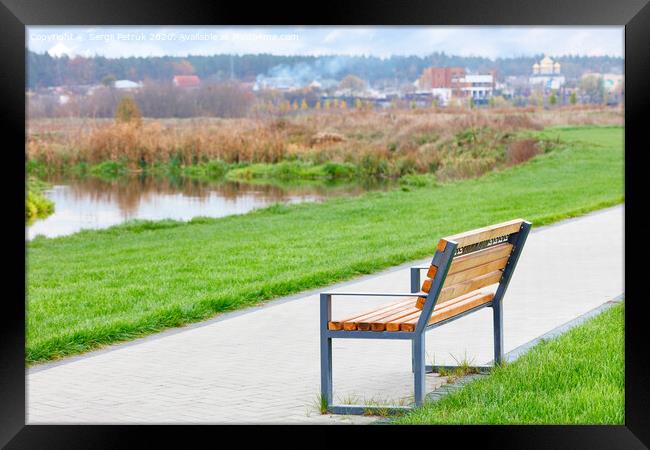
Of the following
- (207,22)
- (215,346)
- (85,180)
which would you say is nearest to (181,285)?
(215,346)

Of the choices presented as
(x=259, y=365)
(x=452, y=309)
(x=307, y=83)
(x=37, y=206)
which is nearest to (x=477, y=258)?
(x=452, y=309)

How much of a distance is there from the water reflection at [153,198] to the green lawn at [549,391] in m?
14.1

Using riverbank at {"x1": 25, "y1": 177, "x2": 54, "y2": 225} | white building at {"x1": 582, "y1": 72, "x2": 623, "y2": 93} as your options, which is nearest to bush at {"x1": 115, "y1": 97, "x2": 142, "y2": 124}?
riverbank at {"x1": 25, "y1": 177, "x2": 54, "y2": 225}

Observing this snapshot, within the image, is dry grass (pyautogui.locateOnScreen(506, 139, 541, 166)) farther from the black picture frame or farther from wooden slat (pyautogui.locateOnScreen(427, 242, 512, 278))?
the black picture frame

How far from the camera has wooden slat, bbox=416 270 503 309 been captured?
6242mm

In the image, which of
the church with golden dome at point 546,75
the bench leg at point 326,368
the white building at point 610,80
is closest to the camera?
the bench leg at point 326,368

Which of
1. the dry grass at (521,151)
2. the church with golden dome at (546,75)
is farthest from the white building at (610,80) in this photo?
the dry grass at (521,151)

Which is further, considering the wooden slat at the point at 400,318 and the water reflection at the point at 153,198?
the water reflection at the point at 153,198

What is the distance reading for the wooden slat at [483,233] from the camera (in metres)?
6.11

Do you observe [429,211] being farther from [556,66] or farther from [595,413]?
[556,66]

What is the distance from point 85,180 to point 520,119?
17638mm

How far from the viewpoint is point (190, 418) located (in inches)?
241

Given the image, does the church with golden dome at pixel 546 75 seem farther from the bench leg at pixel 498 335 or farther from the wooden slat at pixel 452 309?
the wooden slat at pixel 452 309

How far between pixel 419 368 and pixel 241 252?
8.91m
